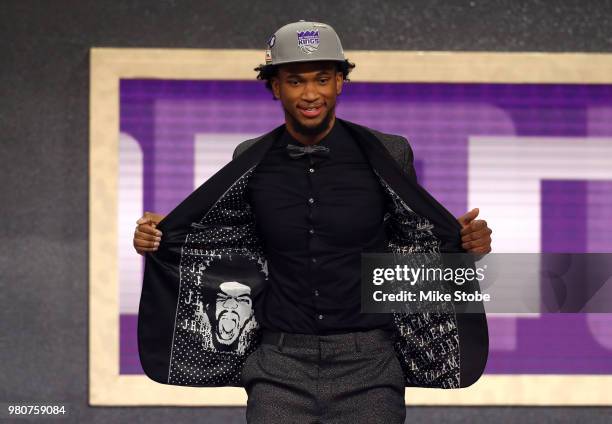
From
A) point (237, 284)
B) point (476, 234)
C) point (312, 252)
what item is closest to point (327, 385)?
point (312, 252)

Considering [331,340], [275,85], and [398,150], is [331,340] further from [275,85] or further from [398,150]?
[275,85]

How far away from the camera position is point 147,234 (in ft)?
9.27

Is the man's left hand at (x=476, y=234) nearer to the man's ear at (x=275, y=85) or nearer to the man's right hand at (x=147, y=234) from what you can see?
the man's ear at (x=275, y=85)

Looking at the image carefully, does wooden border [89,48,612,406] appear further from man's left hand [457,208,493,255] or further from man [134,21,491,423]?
man's left hand [457,208,493,255]

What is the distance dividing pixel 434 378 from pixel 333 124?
765mm

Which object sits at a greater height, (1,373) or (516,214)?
(516,214)

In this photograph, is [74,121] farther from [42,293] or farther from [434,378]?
[434,378]

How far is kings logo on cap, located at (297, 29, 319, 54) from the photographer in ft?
8.61

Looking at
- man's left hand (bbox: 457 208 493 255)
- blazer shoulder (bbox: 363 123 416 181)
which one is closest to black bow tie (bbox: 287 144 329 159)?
blazer shoulder (bbox: 363 123 416 181)

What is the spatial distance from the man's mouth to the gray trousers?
583mm

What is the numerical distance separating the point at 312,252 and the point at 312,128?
13.2 inches

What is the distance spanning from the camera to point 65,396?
4.77 metres

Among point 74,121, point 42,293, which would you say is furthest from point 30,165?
point 42,293

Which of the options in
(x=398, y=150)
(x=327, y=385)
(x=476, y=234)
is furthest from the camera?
A: (x=398, y=150)
